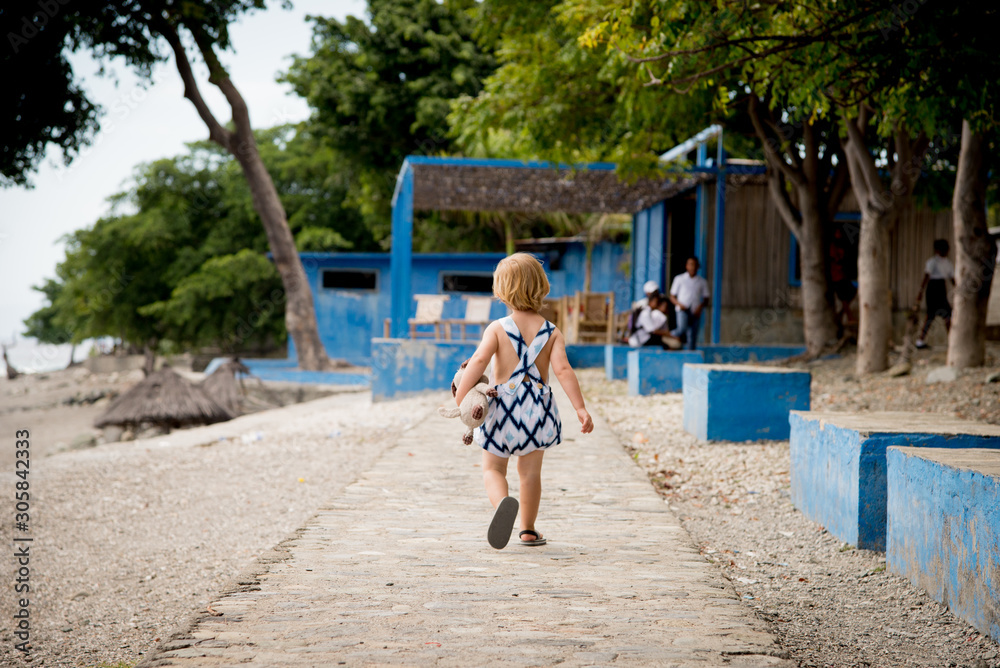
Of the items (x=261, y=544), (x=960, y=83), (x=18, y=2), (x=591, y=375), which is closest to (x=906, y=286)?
(x=591, y=375)

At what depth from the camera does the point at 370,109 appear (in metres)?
22.4

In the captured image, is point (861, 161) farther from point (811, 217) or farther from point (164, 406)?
point (164, 406)

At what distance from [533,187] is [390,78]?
→ 1044 centimetres

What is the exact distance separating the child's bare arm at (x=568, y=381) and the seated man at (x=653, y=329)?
749 cm

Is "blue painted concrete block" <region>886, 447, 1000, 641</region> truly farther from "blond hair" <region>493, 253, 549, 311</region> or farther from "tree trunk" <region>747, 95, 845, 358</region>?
"tree trunk" <region>747, 95, 845, 358</region>

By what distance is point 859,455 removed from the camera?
394 centimetres

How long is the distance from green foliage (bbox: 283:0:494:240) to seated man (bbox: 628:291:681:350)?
1149 cm

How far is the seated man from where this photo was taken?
11127mm

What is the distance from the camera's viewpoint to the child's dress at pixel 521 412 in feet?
12.0

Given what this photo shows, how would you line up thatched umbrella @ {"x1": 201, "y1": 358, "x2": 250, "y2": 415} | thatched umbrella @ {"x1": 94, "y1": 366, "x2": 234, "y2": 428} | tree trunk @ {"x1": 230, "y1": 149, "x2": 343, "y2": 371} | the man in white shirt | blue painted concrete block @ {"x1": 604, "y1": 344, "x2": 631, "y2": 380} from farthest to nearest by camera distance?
tree trunk @ {"x1": 230, "y1": 149, "x2": 343, "y2": 371}, thatched umbrella @ {"x1": 201, "y1": 358, "x2": 250, "y2": 415}, thatched umbrella @ {"x1": 94, "y1": 366, "x2": 234, "y2": 428}, blue painted concrete block @ {"x1": 604, "y1": 344, "x2": 631, "y2": 380}, the man in white shirt

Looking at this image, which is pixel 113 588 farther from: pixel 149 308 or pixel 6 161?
pixel 149 308

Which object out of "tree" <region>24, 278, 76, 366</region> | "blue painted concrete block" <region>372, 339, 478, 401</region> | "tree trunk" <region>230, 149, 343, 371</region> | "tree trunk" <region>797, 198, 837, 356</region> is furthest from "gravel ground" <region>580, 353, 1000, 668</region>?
"tree" <region>24, 278, 76, 366</region>

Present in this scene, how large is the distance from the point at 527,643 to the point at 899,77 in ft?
16.0

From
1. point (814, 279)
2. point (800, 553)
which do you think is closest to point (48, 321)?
point (814, 279)
